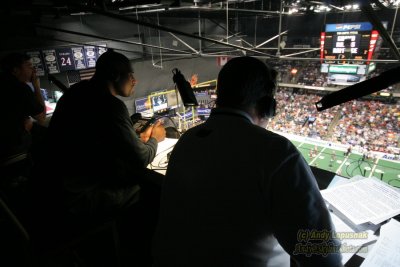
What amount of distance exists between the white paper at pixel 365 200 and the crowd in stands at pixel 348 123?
12194mm

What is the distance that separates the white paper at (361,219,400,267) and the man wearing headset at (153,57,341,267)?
412 mm

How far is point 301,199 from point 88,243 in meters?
2.02

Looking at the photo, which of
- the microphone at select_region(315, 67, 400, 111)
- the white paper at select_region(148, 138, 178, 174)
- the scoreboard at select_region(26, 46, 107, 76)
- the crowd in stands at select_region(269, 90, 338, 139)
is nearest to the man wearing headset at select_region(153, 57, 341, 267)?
the microphone at select_region(315, 67, 400, 111)

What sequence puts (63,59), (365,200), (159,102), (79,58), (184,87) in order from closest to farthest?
(365,200)
(184,87)
(63,59)
(79,58)
(159,102)

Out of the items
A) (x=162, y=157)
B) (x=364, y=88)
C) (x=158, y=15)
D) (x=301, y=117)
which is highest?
(x=158, y=15)

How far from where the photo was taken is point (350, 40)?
836cm

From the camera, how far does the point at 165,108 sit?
12156 mm

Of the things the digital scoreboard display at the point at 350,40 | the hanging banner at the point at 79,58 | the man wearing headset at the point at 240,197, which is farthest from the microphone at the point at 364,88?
the hanging banner at the point at 79,58

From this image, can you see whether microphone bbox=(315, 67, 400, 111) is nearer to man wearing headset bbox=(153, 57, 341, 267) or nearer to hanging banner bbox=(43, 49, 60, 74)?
man wearing headset bbox=(153, 57, 341, 267)

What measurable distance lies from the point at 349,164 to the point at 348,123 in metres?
4.46

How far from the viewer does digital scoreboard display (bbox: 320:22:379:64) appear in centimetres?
812

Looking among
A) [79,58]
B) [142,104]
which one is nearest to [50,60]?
[79,58]

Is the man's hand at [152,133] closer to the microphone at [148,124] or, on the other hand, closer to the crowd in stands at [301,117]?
the microphone at [148,124]

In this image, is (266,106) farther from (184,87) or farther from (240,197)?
(184,87)
